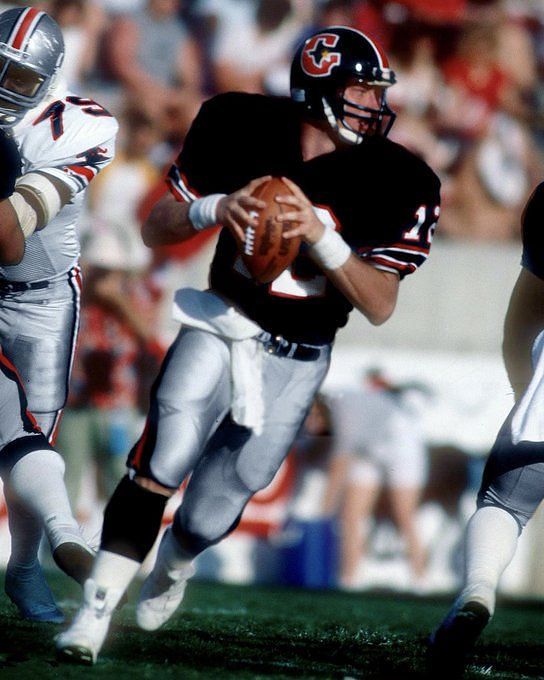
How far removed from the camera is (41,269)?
364 cm

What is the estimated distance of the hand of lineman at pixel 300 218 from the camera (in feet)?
9.36

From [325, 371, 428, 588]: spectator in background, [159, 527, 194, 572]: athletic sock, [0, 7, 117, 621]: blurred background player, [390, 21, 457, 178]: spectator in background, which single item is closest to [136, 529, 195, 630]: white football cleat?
[159, 527, 194, 572]: athletic sock

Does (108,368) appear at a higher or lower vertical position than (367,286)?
lower

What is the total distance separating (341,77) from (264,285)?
0.55m

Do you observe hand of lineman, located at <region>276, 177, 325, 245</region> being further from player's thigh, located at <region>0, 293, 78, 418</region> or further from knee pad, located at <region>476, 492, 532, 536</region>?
player's thigh, located at <region>0, 293, 78, 418</region>

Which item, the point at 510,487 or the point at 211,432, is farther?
the point at 211,432

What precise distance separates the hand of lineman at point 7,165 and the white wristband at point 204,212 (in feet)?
1.41

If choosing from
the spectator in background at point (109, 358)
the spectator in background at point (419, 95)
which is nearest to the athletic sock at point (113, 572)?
the spectator in background at point (109, 358)

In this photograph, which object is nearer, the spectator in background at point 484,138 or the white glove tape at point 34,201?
the white glove tape at point 34,201

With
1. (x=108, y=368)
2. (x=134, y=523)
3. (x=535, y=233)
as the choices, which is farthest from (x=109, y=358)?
(x=535, y=233)

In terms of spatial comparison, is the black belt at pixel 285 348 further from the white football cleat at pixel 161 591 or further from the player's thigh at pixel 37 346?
the player's thigh at pixel 37 346

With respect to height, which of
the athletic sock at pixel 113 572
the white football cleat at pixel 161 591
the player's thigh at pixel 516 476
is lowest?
the white football cleat at pixel 161 591

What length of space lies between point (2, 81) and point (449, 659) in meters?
1.91

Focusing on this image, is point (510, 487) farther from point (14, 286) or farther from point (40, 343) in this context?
point (14, 286)
